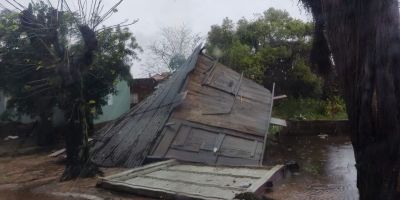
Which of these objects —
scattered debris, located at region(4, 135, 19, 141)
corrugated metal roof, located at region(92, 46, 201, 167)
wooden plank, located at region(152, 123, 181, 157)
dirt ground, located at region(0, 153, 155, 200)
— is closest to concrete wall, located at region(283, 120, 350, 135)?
corrugated metal roof, located at region(92, 46, 201, 167)

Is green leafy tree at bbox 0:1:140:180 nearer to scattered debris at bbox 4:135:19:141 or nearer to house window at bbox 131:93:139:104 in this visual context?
scattered debris at bbox 4:135:19:141

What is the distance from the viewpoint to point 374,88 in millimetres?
3654

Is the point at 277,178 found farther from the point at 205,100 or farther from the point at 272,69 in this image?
the point at 272,69

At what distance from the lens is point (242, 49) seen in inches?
864

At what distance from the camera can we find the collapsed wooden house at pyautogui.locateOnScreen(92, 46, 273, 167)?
9.95 metres

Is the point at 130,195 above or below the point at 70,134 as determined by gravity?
below

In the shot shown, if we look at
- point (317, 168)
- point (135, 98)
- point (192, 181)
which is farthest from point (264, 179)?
point (135, 98)

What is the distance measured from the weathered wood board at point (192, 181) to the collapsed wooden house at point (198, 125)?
1.12 metres

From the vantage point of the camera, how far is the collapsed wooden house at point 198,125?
995 centimetres

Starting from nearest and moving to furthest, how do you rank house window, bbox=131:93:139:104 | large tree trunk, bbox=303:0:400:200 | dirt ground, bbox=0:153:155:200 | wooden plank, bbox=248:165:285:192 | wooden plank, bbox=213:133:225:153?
large tree trunk, bbox=303:0:400:200
wooden plank, bbox=248:165:285:192
dirt ground, bbox=0:153:155:200
wooden plank, bbox=213:133:225:153
house window, bbox=131:93:139:104

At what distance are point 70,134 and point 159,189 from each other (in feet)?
13.3

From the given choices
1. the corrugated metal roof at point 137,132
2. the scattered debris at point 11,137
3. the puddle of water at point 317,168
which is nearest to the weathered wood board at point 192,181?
the puddle of water at point 317,168

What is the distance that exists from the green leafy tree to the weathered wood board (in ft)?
6.21

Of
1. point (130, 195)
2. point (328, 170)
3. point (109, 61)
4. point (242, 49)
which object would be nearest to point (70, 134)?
point (130, 195)
